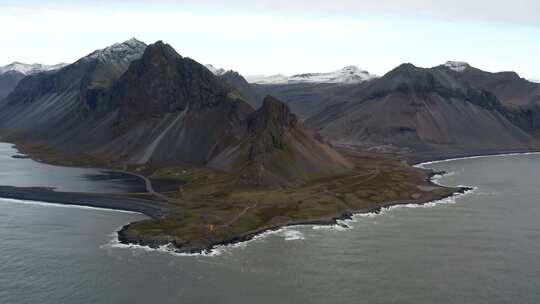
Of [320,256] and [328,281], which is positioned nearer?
[328,281]

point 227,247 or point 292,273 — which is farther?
point 227,247

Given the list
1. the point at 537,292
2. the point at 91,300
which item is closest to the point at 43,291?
the point at 91,300

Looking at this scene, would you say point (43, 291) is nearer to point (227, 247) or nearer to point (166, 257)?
point (166, 257)

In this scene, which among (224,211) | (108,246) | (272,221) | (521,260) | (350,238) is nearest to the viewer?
(521,260)

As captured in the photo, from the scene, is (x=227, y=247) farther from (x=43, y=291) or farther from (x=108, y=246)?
(x=43, y=291)

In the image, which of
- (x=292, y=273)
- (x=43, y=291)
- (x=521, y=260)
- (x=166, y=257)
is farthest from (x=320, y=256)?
(x=43, y=291)

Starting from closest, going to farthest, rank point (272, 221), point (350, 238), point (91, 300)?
1. point (91, 300)
2. point (350, 238)
3. point (272, 221)
